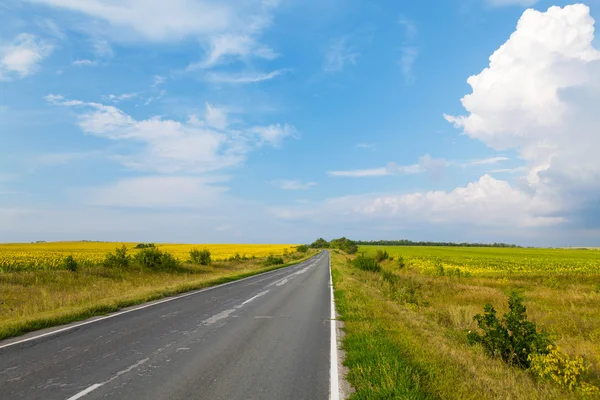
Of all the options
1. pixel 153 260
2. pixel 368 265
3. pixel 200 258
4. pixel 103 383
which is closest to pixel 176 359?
pixel 103 383

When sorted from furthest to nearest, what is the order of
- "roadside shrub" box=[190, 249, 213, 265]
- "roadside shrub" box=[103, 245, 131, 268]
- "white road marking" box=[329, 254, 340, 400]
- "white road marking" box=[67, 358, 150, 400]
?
1. "roadside shrub" box=[190, 249, 213, 265]
2. "roadside shrub" box=[103, 245, 131, 268]
3. "white road marking" box=[329, 254, 340, 400]
4. "white road marking" box=[67, 358, 150, 400]

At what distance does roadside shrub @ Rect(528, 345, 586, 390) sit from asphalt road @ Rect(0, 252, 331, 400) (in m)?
4.19

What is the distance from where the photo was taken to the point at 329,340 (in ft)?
28.0

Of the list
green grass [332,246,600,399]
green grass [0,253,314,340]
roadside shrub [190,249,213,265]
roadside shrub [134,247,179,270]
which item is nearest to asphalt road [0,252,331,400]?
green grass [332,246,600,399]

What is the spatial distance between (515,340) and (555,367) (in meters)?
1.78

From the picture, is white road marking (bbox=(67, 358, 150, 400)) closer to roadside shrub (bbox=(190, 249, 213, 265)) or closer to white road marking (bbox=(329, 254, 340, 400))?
white road marking (bbox=(329, 254, 340, 400))

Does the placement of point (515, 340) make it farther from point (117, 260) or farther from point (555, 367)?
point (117, 260)

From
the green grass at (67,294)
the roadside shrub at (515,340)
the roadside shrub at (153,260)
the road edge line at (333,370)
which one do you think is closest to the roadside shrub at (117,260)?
the green grass at (67,294)

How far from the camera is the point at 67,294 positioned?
15.6 m

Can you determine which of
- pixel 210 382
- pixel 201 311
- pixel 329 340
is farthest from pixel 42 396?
pixel 201 311

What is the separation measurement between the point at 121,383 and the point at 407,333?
21.2ft

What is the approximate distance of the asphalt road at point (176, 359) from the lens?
5.21 metres

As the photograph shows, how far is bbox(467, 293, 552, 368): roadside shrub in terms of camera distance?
8.03 m

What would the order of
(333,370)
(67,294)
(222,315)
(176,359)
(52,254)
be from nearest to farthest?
(333,370), (176,359), (222,315), (67,294), (52,254)
